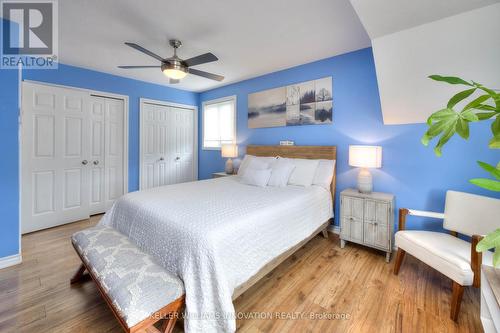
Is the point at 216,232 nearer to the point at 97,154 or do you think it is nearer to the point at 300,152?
the point at 300,152

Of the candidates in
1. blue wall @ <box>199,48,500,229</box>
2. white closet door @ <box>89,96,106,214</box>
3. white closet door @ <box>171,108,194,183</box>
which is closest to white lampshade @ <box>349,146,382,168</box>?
blue wall @ <box>199,48,500,229</box>

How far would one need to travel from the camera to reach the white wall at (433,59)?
5.70 feet

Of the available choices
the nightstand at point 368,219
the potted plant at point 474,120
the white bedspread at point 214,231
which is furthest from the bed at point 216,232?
the potted plant at point 474,120

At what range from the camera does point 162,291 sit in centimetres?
125

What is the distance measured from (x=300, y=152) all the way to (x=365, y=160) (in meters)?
1.02

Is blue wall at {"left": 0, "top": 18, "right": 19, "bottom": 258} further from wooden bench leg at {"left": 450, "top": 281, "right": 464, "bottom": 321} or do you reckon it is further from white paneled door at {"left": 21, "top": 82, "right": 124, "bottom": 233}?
wooden bench leg at {"left": 450, "top": 281, "right": 464, "bottom": 321}

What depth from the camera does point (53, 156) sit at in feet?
10.9

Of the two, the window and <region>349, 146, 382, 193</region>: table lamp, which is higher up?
the window

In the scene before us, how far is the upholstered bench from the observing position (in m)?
1.14

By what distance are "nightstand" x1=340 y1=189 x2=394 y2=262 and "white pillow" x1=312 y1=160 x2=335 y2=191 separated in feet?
0.92

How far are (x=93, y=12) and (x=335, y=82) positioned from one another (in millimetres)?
2942

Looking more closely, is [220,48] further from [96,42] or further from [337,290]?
[337,290]

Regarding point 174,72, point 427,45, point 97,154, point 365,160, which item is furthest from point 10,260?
point 427,45

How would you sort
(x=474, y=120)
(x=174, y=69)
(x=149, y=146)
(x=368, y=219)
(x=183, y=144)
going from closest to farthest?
(x=474, y=120) → (x=174, y=69) → (x=368, y=219) → (x=149, y=146) → (x=183, y=144)
